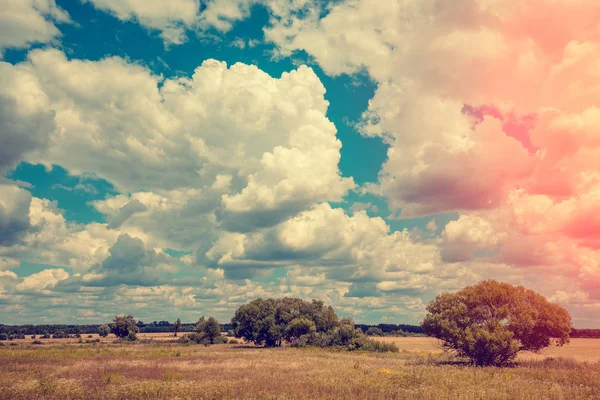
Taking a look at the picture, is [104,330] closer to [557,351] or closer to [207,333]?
[207,333]

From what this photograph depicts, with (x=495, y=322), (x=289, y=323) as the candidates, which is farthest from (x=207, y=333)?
(x=495, y=322)

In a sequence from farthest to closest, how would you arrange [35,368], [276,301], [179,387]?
[276,301], [35,368], [179,387]

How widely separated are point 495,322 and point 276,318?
70362 millimetres

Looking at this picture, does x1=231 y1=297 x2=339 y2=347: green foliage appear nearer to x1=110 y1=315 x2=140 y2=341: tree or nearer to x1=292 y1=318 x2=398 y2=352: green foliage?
x1=292 y1=318 x2=398 y2=352: green foliage

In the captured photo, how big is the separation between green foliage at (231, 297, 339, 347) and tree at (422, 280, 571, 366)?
5182 centimetres

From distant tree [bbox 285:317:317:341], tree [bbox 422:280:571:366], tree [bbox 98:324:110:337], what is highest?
tree [bbox 422:280:571:366]

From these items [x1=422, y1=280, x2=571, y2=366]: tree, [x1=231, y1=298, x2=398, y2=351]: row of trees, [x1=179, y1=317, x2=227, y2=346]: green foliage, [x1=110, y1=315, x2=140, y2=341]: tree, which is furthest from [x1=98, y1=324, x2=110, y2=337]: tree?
[x1=422, y1=280, x2=571, y2=366]: tree

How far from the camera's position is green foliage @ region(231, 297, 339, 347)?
103125 millimetres

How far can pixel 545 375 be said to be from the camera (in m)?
34.5

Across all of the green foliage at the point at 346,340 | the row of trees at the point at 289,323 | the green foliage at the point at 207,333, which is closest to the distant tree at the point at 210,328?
the green foliage at the point at 207,333

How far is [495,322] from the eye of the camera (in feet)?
151

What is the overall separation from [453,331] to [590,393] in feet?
70.3

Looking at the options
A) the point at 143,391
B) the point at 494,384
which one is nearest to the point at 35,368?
the point at 143,391

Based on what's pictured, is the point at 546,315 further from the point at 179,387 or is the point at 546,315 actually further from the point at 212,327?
the point at 212,327
